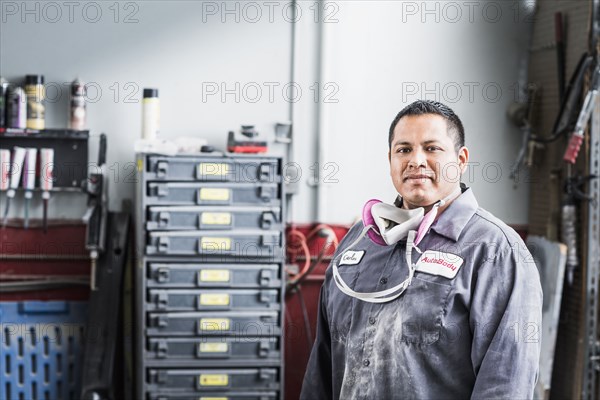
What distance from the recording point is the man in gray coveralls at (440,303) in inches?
73.5

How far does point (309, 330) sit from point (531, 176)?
4.59ft

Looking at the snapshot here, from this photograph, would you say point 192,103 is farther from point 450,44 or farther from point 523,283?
point 523,283

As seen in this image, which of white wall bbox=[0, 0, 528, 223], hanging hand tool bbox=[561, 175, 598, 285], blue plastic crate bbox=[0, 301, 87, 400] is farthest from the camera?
white wall bbox=[0, 0, 528, 223]

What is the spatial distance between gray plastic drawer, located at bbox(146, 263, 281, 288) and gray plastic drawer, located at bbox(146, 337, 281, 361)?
0.25 m

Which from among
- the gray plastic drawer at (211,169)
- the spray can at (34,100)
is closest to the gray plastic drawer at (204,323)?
the gray plastic drawer at (211,169)

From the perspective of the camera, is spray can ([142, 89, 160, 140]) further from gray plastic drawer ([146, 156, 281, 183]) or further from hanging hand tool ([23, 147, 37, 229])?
hanging hand tool ([23, 147, 37, 229])

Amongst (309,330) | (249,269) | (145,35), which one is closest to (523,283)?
(249,269)

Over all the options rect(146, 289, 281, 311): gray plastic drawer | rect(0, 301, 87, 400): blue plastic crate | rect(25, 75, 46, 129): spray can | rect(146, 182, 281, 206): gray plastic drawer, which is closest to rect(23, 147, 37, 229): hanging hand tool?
rect(25, 75, 46, 129): spray can

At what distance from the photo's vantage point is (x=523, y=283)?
1890 millimetres

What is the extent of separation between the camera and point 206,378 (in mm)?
3768

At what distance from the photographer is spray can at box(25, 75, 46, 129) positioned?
400cm

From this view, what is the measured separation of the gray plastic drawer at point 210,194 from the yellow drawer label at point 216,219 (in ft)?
0.16

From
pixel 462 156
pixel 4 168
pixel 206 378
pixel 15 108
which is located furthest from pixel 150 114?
pixel 462 156

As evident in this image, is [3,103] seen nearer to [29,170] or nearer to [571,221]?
[29,170]
